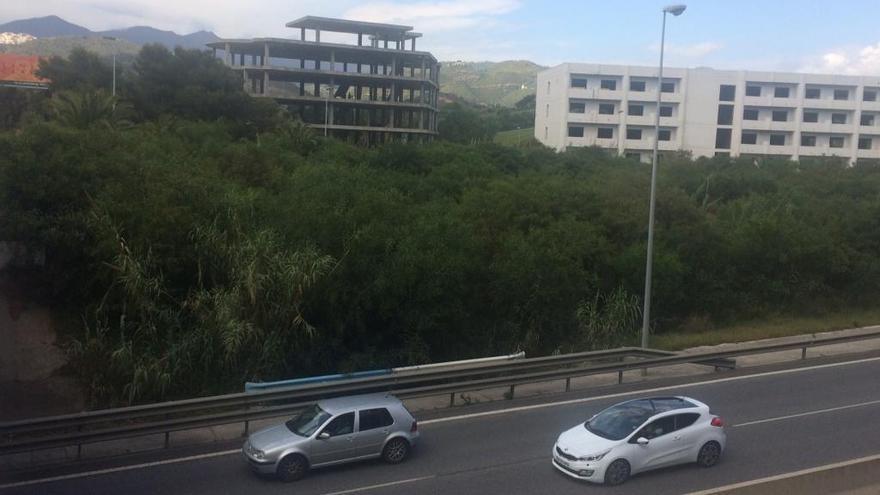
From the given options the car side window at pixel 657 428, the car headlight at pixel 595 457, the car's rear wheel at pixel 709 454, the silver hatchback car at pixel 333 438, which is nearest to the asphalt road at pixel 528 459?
the car's rear wheel at pixel 709 454

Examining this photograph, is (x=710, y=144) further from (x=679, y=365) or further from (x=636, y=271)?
(x=679, y=365)

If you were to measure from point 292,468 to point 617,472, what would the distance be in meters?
4.39

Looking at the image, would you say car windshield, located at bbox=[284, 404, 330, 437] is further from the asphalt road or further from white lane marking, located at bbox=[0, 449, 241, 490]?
white lane marking, located at bbox=[0, 449, 241, 490]

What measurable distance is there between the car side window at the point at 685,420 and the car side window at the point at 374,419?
4056 mm

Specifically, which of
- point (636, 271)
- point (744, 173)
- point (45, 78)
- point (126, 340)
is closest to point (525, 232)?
point (636, 271)

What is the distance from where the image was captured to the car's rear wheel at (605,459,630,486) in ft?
36.8

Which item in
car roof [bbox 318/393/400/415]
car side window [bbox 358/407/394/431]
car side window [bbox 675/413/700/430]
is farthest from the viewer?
car roof [bbox 318/393/400/415]

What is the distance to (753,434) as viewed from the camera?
45.3 ft

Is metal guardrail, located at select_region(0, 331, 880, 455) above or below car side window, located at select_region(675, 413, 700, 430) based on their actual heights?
below

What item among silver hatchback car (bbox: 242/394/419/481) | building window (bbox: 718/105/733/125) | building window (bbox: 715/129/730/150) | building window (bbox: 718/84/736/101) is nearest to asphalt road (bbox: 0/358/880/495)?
silver hatchback car (bbox: 242/394/419/481)

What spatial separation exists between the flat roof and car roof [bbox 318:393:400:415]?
53.1 meters

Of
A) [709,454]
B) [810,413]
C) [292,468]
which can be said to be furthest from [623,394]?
[292,468]

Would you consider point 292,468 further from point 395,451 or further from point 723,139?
point 723,139

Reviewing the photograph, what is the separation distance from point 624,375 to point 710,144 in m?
54.4
